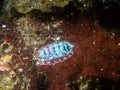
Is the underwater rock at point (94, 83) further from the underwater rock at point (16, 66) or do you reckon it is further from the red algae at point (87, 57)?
the underwater rock at point (16, 66)

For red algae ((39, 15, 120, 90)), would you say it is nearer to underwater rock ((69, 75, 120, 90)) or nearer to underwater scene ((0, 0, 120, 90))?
underwater scene ((0, 0, 120, 90))

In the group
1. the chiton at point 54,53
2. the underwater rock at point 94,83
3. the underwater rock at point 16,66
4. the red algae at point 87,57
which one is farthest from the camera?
the chiton at point 54,53

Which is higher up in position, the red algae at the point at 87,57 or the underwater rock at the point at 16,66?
the red algae at the point at 87,57

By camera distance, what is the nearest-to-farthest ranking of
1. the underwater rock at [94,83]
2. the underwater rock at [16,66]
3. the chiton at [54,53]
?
the underwater rock at [94,83], the underwater rock at [16,66], the chiton at [54,53]

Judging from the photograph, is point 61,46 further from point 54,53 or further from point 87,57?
point 87,57

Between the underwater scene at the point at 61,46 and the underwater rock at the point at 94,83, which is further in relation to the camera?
the underwater scene at the point at 61,46

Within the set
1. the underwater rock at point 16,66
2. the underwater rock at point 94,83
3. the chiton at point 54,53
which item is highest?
the underwater rock at point 94,83

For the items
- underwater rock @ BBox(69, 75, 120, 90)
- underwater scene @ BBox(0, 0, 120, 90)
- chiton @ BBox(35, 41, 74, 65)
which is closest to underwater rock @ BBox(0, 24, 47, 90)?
underwater scene @ BBox(0, 0, 120, 90)

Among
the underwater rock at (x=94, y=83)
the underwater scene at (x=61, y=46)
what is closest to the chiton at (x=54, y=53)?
the underwater scene at (x=61, y=46)
